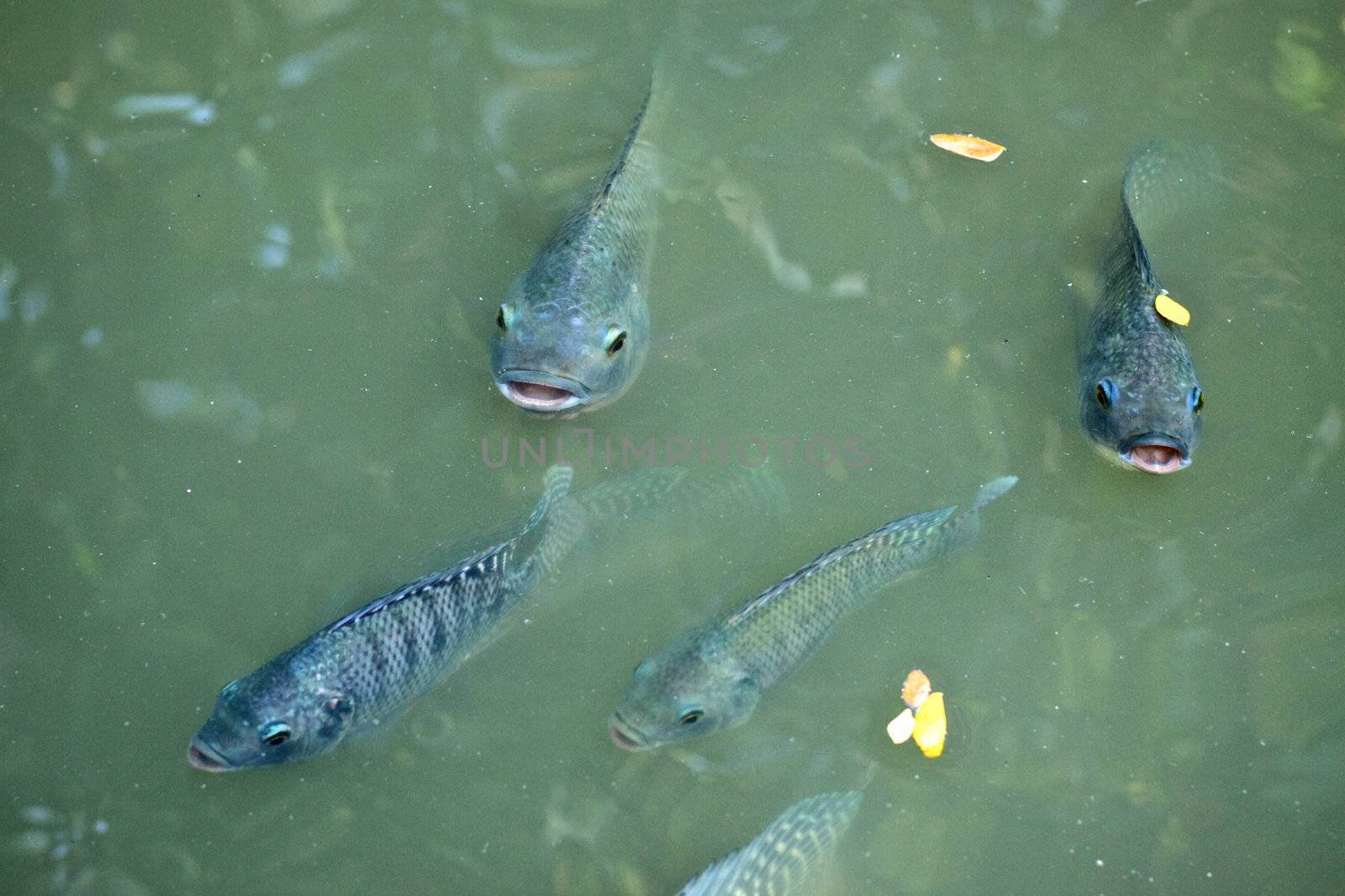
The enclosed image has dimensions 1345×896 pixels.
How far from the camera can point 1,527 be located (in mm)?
4723

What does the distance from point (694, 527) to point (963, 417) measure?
1.36 metres

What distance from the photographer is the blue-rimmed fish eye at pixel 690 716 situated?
4121 mm

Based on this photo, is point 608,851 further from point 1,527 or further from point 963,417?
point 1,527

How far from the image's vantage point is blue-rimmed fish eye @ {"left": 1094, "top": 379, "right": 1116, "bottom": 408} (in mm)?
4676

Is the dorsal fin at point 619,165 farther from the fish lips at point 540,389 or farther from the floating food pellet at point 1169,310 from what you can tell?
the floating food pellet at point 1169,310

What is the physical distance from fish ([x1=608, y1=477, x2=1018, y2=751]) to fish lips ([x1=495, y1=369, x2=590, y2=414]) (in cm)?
109

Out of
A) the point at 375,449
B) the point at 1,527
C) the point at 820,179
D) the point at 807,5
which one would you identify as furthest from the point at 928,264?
the point at 1,527

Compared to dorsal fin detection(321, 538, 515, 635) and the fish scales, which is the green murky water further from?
dorsal fin detection(321, 538, 515, 635)

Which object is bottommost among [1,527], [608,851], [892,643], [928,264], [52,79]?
[608,851]

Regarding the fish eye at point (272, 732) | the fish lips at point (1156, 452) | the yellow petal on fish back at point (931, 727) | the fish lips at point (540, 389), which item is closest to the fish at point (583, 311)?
the fish lips at point (540, 389)

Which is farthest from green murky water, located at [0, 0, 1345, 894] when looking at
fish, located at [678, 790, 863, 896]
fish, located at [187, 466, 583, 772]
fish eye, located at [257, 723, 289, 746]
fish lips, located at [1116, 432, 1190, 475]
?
fish eye, located at [257, 723, 289, 746]

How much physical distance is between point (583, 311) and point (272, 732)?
2031 millimetres

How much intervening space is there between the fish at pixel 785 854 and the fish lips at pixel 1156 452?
1850 mm

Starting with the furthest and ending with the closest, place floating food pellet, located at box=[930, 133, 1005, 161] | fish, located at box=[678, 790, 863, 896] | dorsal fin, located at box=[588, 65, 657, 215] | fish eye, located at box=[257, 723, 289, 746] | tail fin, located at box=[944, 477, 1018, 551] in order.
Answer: floating food pellet, located at box=[930, 133, 1005, 161]
dorsal fin, located at box=[588, 65, 657, 215]
tail fin, located at box=[944, 477, 1018, 551]
fish, located at box=[678, 790, 863, 896]
fish eye, located at box=[257, 723, 289, 746]
